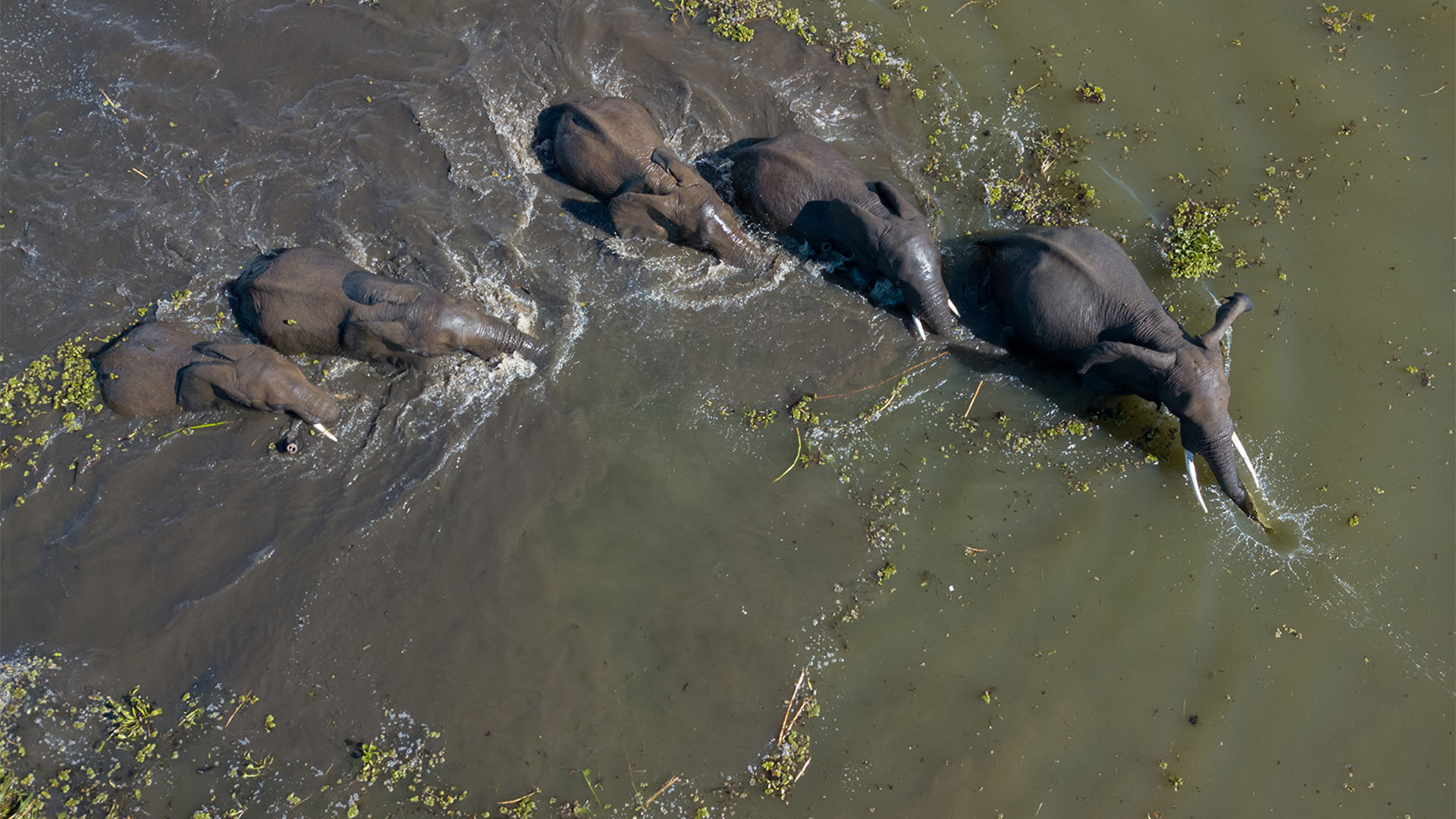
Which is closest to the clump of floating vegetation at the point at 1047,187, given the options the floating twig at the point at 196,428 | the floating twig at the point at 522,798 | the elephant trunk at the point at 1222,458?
the elephant trunk at the point at 1222,458

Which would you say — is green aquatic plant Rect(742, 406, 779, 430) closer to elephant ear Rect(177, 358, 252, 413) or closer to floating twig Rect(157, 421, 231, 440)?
elephant ear Rect(177, 358, 252, 413)

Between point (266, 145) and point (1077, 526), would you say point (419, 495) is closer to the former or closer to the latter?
point (266, 145)

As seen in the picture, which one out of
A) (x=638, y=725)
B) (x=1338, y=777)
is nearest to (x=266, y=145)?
(x=638, y=725)

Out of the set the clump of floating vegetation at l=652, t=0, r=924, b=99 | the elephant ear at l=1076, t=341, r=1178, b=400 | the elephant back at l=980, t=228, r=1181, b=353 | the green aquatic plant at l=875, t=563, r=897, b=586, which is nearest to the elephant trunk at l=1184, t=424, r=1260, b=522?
the elephant ear at l=1076, t=341, r=1178, b=400

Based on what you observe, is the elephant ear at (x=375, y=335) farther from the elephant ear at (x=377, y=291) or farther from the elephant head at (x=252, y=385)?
the elephant head at (x=252, y=385)

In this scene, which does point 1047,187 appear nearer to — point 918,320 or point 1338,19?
point 918,320

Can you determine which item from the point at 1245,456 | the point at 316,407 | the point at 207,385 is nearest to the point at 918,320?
the point at 1245,456

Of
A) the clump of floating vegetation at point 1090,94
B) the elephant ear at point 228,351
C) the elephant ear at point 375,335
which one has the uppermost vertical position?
the clump of floating vegetation at point 1090,94

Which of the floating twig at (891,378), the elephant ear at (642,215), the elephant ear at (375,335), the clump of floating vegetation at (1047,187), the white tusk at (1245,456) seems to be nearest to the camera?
the elephant ear at (375,335)
